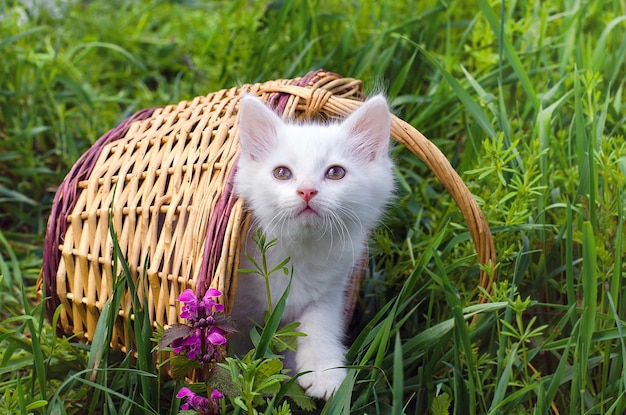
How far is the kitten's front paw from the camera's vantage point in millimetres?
1901

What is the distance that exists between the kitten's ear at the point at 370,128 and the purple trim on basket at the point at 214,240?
1.26ft

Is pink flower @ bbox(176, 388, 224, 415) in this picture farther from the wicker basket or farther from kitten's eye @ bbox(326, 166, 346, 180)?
kitten's eye @ bbox(326, 166, 346, 180)

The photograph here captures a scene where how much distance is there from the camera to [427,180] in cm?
291

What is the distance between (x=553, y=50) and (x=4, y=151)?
2504 mm

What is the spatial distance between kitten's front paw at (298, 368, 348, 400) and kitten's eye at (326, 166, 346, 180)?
51cm

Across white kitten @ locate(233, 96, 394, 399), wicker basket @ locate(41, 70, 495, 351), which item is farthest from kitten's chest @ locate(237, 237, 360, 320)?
wicker basket @ locate(41, 70, 495, 351)

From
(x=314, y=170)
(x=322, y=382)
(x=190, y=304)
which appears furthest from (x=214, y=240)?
(x=322, y=382)

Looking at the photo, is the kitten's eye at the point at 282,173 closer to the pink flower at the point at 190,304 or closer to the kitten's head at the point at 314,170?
the kitten's head at the point at 314,170

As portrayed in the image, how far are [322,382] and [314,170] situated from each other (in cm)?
56

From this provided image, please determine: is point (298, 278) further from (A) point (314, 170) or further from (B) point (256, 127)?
(B) point (256, 127)

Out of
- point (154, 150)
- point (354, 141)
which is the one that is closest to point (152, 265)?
point (154, 150)

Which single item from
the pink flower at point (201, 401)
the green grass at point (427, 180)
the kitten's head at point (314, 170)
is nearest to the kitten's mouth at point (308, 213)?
the kitten's head at point (314, 170)

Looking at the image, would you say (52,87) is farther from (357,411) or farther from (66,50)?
(357,411)

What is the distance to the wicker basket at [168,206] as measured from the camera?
1.94 m
